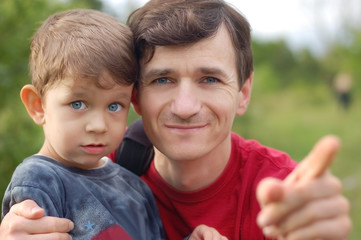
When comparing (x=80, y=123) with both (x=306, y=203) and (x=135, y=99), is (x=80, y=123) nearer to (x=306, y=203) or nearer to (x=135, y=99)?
→ (x=135, y=99)

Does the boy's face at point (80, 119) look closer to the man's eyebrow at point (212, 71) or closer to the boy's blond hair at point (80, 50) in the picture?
the boy's blond hair at point (80, 50)

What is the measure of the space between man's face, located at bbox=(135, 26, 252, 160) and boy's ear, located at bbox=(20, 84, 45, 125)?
21.6 inches

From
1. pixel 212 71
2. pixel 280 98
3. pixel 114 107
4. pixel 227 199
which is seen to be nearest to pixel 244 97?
pixel 212 71

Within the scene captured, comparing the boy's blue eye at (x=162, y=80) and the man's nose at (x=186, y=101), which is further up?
the boy's blue eye at (x=162, y=80)

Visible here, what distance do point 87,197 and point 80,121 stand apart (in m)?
0.34

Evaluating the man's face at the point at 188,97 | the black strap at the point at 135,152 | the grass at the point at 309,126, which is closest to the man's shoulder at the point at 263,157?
the man's face at the point at 188,97

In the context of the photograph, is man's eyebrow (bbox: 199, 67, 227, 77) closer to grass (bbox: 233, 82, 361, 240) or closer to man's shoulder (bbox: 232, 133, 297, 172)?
man's shoulder (bbox: 232, 133, 297, 172)

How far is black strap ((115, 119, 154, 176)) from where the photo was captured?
304cm

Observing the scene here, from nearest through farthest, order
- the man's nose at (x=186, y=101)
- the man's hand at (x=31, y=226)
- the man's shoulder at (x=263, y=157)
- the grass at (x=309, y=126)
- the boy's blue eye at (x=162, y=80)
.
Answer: the man's hand at (x=31, y=226)
the man's nose at (x=186, y=101)
the boy's blue eye at (x=162, y=80)
the man's shoulder at (x=263, y=157)
the grass at (x=309, y=126)

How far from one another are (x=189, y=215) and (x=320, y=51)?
18428mm

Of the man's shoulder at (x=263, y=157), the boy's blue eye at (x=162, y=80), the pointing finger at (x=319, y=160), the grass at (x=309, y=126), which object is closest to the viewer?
the pointing finger at (x=319, y=160)

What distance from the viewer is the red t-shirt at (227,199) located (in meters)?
2.86

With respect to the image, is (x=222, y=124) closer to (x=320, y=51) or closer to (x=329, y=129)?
(x=329, y=129)

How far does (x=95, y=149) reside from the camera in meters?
2.37
